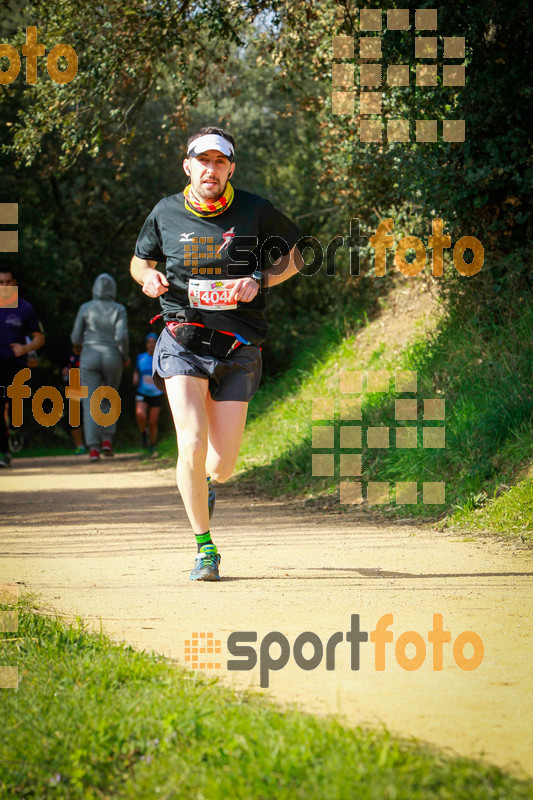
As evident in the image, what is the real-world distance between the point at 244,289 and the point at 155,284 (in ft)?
1.57

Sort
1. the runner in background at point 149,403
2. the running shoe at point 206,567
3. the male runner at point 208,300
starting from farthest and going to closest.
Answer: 1. the runner in background at point 149,403
2. the male runner at point 208,300
3. the running shoe at point 206,567

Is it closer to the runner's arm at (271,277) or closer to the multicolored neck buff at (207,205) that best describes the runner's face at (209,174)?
the multicolored neck buff at (207,205)

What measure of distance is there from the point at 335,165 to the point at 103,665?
10948 millimetres

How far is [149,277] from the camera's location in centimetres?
520

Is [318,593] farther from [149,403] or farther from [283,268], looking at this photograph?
[149,403]

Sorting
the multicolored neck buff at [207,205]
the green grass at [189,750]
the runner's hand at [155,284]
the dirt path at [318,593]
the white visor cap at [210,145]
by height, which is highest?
the white visor cap at [210,145]

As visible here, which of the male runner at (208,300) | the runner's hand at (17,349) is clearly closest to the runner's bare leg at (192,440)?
the male runner at (208,300)

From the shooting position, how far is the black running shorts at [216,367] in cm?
521

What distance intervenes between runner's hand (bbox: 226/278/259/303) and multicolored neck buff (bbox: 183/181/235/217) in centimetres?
42

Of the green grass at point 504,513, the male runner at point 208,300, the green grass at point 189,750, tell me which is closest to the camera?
the green grass at point 189,750

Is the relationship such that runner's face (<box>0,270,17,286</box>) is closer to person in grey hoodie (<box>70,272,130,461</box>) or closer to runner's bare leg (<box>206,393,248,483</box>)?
person in grey hoodie (<box>70,272,130,461</box>)

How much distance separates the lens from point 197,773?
2.45m

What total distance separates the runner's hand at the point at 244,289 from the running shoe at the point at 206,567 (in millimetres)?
1355

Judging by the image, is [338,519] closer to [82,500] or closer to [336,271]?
[82,500]
